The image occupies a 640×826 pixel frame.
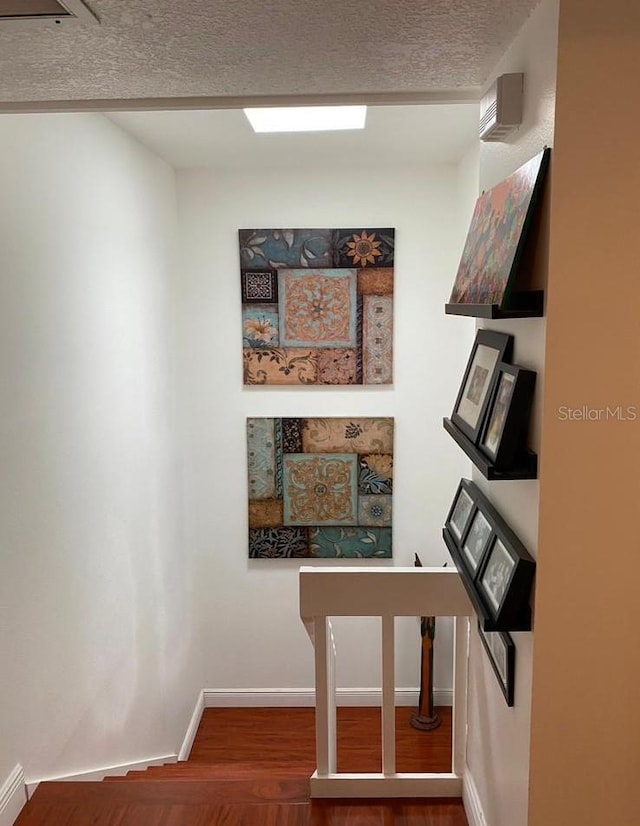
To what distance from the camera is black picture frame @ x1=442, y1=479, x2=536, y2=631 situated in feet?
4.58

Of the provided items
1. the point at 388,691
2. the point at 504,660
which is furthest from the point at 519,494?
the point at 388,691

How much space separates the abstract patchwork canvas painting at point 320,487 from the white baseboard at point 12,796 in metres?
2.10

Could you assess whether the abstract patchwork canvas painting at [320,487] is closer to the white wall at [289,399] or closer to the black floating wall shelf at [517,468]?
the white wall at [289,399]

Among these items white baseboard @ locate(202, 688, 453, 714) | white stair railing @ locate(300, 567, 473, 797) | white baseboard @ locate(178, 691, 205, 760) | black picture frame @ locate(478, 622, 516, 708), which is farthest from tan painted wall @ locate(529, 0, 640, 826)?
white baseboard @ locate(202, 688, 453, 714)

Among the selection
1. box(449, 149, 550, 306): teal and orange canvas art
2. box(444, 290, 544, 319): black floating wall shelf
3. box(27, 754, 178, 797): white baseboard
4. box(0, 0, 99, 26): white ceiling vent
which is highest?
box(0, 0, 99, 26): white ceiling vent

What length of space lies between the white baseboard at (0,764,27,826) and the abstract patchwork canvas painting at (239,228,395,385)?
2312mm

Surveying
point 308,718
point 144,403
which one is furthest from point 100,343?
point 308,718

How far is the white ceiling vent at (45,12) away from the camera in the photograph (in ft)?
4.06

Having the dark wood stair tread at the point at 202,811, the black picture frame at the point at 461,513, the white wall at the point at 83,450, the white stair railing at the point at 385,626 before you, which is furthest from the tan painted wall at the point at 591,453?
the white wall at the point at 83,450

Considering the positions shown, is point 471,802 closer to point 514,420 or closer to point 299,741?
point 514,420

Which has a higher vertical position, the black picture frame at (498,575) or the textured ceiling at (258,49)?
the textured ceiling at (258,49)

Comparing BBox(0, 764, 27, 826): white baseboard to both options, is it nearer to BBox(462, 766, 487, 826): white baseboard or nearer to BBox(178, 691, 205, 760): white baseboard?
BBox(462, 766, 487, 826): white baseboard

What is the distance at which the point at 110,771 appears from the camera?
→ 2.77 metres

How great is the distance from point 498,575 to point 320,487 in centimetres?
261
